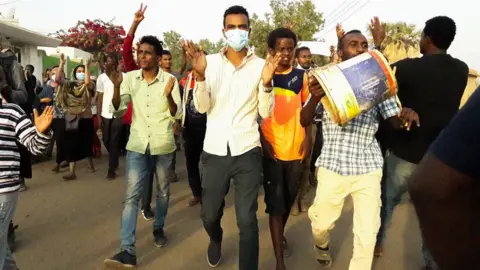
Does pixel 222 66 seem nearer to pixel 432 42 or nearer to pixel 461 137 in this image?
pixel 432 42

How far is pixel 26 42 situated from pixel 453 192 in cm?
2156

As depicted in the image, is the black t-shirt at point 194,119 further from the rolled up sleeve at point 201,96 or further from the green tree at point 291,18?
the green tree at point 291,18

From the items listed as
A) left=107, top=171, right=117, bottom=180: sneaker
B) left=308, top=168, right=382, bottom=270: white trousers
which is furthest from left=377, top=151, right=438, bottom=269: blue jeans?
left=107, top=171, right=117, bottom=180: sneaker

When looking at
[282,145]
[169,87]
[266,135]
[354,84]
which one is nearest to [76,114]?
[169,87]

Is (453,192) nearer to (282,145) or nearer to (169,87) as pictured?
(282,145)

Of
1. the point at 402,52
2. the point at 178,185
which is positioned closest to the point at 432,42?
the point at 178,185

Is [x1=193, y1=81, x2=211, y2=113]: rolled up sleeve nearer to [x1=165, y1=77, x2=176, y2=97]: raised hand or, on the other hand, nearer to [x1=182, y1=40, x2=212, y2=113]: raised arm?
[x1=182, y1=40, x2=212, y2=113]: raised arm

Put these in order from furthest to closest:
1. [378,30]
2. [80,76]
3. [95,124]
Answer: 1. [95,124]
2. [80,76]
3. [378,30]

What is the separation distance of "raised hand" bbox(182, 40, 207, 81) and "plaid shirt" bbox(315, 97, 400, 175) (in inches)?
45.7

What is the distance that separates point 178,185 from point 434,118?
451 cm

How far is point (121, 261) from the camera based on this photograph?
13.1ft

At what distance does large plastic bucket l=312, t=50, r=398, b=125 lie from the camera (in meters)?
2.90

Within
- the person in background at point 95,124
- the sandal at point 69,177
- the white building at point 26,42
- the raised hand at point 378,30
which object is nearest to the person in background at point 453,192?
the raised hand at point 378,30

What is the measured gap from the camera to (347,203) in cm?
676
